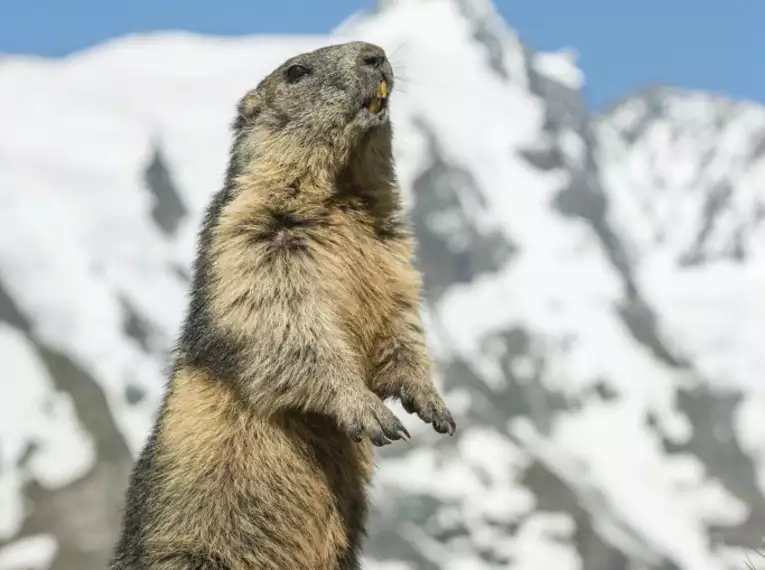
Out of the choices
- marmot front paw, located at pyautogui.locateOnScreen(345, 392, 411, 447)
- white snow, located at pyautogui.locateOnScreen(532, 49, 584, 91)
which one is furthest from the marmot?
white snow, located at pyautogui.locateOnScreen(532, 49, 584, 91)

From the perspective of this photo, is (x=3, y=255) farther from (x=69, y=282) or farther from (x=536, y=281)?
(x=536, y=281)

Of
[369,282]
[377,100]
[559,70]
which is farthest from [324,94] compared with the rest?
[559,70]

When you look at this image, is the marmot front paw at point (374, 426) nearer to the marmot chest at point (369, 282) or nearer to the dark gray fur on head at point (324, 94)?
the marmot chest at point (369, 282)

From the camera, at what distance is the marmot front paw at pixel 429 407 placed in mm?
5434

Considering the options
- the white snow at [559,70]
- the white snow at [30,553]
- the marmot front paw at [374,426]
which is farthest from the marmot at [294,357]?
the white snow at [559,70]

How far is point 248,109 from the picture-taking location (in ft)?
20.7

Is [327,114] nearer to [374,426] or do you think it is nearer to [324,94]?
[324,94]

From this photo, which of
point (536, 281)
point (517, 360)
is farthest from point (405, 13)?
point (517, 360)

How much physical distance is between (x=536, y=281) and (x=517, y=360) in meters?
5.83

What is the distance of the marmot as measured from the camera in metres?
5.07

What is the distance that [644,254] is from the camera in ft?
289

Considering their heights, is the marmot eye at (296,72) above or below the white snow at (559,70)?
below

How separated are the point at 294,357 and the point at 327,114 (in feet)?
4.91

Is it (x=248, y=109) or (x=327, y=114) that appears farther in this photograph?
(x=248, y=109)
